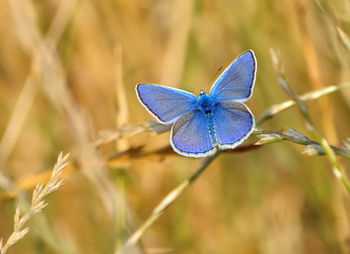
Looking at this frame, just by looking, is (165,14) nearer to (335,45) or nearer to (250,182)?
(250,182)

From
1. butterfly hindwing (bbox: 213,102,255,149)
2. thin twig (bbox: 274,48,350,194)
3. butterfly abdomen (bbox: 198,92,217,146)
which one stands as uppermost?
butterfly abdomen (bbox: 198,92,217,146)

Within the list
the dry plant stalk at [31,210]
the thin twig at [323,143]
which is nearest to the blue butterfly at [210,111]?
the thin twig at [323,143]

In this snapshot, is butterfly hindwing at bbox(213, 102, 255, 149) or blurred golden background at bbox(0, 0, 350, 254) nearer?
butterfly hindwing at bbox(213, 102, 255, 149)

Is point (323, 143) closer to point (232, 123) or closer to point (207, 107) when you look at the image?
point (232, 123)

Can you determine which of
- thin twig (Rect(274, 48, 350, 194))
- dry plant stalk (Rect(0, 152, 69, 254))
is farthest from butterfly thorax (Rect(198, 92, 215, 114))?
dry plant stalk (Rect(0, 152, 69, 254))

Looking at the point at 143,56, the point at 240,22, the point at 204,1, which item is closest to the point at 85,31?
the point at 143,56

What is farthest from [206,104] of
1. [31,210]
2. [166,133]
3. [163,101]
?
[166,133]

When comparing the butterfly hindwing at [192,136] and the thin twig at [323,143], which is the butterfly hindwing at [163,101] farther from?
the thin twig at [323,143]

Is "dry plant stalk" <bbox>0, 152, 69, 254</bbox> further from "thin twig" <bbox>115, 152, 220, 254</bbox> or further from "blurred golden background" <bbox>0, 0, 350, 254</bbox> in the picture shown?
"blurred golden background" <bbox>0, 0, 350, 254</bbox>
